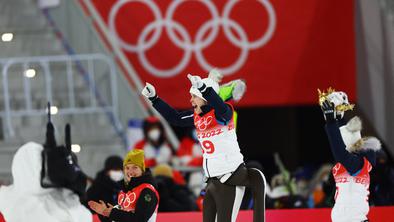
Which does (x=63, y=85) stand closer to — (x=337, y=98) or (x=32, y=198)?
(x=32, y=198)

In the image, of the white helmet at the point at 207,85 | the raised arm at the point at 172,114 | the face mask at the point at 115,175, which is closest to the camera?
the white helmet at the point at 207,85

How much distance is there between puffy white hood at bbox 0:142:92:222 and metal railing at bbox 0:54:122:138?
464 centimetres

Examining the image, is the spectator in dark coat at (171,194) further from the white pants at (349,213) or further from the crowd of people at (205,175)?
the white pants at (349,213)

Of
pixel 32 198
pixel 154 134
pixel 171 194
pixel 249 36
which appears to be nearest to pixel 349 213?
pixel 32 198

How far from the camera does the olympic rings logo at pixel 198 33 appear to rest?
44.2 feet

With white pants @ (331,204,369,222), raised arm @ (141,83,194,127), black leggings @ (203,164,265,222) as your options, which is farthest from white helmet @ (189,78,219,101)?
white pants @ (331,204,369,222)

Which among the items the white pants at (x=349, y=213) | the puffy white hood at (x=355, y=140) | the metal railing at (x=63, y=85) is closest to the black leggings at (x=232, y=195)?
the white pants at (x=349, y=213)

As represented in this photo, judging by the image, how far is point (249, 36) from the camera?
13.5 metres

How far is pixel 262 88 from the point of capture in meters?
13.6

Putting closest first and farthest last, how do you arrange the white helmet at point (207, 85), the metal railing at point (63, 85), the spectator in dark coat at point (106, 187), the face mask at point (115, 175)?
the white helmet at point (207, 85) → the spectator in dark coat at point (106, 187) → the face mask at point (115, 175) → the metal railing at point (63, 85)

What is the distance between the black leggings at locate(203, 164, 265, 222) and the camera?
7.39 meters

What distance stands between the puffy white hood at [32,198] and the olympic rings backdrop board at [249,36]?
6.05 m

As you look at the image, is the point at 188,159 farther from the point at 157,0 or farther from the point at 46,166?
the point at 46,166

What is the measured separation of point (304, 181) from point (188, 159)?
166 centimetres
